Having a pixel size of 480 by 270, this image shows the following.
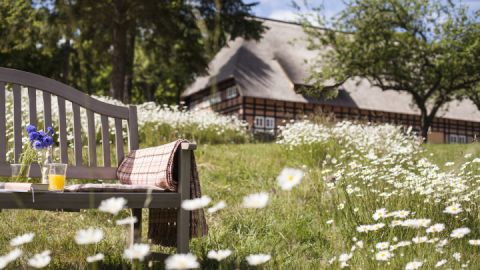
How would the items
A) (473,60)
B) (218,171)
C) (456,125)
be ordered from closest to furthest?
(218,171) → (473,60) → (456,125)

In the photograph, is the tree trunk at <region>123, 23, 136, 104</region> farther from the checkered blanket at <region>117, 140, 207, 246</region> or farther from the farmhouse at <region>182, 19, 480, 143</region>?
the checkered blanket at <region>117, 140, 207, 246</region>

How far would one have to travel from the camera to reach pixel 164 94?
3238 cm

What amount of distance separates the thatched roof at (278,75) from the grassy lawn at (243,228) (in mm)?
16794

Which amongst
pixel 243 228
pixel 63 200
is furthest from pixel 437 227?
pixel 243 228

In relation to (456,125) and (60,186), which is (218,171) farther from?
(456,125)

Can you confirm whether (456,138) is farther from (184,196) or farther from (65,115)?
(184,196)

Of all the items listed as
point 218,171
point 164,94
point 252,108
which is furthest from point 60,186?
point 164,94

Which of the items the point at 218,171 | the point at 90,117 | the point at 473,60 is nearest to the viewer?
the point at 90,117

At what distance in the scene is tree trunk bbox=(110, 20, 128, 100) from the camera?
1568cm

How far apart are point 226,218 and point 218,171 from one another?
212 cm

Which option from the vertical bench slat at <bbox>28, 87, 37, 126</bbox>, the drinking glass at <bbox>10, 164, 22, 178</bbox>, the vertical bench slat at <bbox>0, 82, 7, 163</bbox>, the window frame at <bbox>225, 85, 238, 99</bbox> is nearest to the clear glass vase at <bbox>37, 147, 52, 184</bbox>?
the drinking glass at <bbox>10, 164, 22, 178</bbox>

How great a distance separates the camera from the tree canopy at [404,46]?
61.2ft

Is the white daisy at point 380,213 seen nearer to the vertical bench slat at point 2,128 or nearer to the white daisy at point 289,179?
the white daisy at point 289,179

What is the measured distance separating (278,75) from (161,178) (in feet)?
73.1
